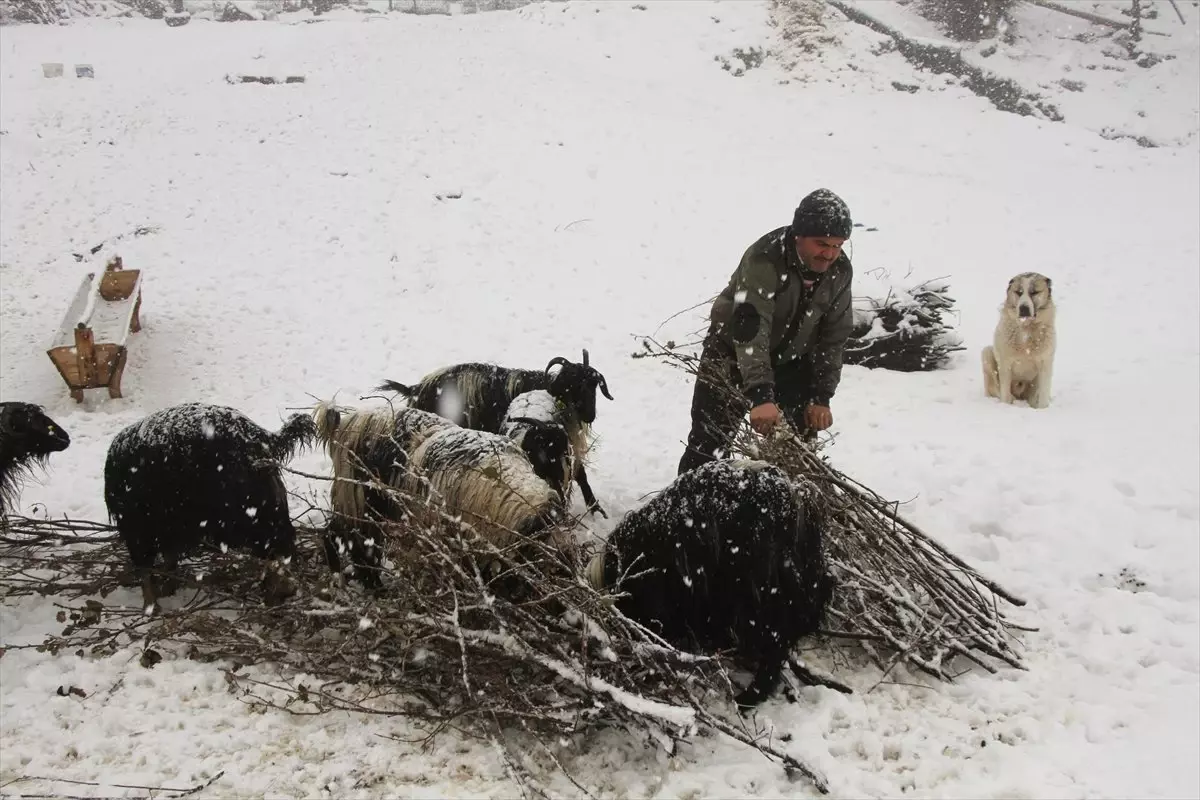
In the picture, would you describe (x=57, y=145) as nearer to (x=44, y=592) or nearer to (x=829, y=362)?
(x=44, y=592)

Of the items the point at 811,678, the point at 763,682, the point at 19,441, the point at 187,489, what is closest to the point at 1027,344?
the point at 811,678

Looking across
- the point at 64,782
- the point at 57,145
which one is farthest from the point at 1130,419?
the point at 57,145

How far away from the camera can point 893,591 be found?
3.47m

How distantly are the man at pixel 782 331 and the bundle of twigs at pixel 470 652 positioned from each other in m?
1.16

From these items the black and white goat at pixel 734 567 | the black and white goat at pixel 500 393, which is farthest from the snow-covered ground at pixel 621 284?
the black and white goat at pixel 500 393

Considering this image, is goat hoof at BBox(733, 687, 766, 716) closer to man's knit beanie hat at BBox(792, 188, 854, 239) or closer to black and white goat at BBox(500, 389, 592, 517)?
black and white goat at BBox(500, 389, 592, 517)

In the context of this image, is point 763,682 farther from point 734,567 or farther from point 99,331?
point 99,331

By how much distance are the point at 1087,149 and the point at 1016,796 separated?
Result: 58.1 feet

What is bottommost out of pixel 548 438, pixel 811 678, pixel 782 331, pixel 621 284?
pixel 811 678

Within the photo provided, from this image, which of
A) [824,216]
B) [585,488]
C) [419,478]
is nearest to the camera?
[419,478]

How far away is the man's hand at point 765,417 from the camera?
342cm

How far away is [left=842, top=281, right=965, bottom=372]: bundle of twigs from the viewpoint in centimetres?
775

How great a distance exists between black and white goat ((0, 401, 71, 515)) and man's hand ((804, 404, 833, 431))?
3.72 meters

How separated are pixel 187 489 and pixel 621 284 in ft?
24.9
